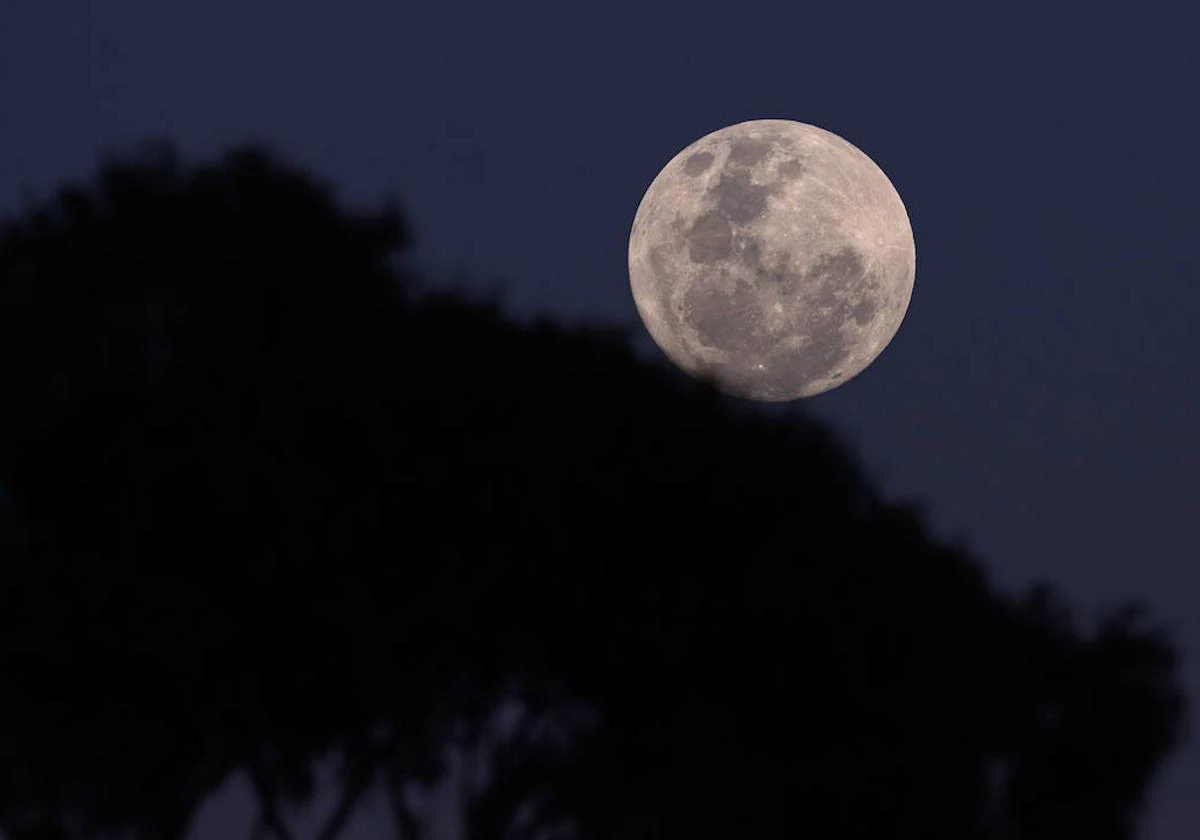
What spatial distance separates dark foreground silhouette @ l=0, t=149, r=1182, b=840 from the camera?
2041 centimetres

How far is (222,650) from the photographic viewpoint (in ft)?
66.4

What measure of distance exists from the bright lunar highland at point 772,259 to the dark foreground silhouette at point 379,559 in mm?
1118

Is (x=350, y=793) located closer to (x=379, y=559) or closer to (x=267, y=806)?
(x=267, y=806)

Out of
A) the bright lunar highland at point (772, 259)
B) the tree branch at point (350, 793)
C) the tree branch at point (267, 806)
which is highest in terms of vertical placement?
the bright lunar highland at point (772, 259)

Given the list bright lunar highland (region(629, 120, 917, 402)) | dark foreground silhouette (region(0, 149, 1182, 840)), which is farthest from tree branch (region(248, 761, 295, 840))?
bright lunar highland (region(629, 120, 917, 402))

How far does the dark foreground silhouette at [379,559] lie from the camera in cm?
2041

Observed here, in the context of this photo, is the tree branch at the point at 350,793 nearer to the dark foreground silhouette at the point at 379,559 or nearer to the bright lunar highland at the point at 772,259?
the dark foreground silhouette at the point at 379,559

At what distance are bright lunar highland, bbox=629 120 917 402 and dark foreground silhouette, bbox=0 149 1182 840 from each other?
1118 mm

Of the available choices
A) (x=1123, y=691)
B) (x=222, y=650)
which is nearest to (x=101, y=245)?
(x=222, y=650)

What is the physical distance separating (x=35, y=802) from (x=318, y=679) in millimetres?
3665

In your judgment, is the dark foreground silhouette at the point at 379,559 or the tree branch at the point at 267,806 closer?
the dark foreground silhouette at the point at 379,559

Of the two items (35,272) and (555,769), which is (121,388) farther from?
(555,769)

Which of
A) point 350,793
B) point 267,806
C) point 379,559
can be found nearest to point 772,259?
point 379,559

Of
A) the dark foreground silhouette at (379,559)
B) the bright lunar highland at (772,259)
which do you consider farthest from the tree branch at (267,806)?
the bright lunar highland at (772,259)
